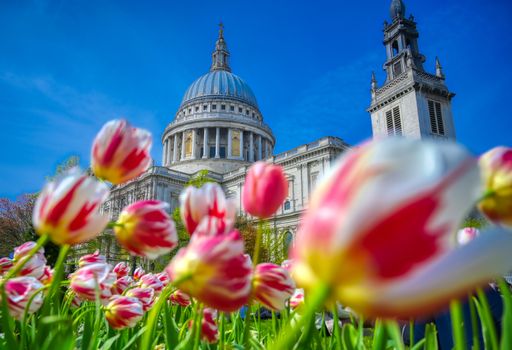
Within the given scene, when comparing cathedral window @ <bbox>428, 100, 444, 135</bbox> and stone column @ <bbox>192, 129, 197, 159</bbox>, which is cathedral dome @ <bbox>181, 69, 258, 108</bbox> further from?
cathedral window @ <bbox>428, 100, 444, 135</bbox>

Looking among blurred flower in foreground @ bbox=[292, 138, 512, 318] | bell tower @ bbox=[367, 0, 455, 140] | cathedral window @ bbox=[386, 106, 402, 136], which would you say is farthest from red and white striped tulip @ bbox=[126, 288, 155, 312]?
cathedral window @ bbox=[386, 106, 402, 136]

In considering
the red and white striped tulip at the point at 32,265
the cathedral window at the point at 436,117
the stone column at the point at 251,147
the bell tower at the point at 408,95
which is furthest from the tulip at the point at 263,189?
the stone column at the point at 251,147

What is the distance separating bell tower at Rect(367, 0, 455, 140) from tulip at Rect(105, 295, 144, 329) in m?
30.7

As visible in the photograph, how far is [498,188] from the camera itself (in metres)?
0.63

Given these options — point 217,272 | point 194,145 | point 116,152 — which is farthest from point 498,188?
point 194,145

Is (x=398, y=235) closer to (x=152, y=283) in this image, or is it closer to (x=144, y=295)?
(x=144, y=295)

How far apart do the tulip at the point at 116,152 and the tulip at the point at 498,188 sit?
2.50ft

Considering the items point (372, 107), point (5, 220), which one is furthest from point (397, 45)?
point (5, 220)

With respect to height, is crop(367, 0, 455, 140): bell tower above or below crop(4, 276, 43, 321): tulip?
above

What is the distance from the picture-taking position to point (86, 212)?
74cm

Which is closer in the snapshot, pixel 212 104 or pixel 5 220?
pixel 5 220

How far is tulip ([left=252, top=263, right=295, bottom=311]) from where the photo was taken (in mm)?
907

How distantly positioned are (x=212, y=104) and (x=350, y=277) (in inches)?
2005

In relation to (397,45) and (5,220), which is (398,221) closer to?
(5,220)
